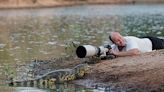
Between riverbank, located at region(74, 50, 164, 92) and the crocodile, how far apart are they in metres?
0.20

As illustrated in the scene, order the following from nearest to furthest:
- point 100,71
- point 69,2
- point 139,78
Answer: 1. point 139,78
2. point 100,71
3. point 69,2

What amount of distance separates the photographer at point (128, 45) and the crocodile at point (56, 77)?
0.92 metres

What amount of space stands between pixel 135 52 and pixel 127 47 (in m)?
0.21

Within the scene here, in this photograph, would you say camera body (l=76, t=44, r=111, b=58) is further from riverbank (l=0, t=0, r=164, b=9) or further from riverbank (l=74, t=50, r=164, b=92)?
riverbank (l=0, t=0, r=164, b=9)

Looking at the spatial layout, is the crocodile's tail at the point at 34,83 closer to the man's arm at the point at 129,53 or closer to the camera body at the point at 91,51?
the camera body at the point at 91,51

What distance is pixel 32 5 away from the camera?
7450cm

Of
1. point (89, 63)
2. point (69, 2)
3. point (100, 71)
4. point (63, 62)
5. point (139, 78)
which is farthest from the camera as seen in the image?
point (69, 2)

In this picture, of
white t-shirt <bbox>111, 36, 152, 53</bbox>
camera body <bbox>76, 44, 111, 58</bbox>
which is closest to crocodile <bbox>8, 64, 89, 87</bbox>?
camera body <bbox>76, 44, 111, 58</bbox>

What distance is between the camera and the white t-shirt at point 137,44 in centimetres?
1366

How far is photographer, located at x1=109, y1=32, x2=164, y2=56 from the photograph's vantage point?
532 inches

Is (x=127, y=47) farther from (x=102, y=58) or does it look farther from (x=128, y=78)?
(x=128, y=78)

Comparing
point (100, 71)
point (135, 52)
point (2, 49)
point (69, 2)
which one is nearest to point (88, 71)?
point (100, 71)

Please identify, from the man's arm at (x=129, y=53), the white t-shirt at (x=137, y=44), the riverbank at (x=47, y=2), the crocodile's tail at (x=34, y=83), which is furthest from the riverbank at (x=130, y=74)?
the riverbank at (x=47, y=2)

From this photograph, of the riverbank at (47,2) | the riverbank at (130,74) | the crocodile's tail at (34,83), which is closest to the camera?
the riverbank at (130,74)
